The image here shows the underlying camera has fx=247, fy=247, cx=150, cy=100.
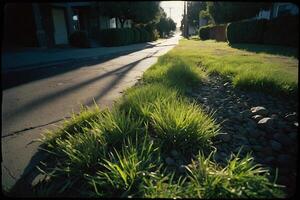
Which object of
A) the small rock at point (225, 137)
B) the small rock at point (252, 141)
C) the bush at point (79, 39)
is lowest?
the small rock at point (252, 141)

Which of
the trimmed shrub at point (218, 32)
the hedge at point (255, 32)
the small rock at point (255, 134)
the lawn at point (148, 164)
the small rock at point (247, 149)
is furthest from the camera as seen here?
the trimmed shrub at point (218, 32)

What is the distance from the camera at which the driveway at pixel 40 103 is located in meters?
2.61

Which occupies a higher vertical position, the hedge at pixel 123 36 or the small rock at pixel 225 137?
the hedge at pixel 123 36

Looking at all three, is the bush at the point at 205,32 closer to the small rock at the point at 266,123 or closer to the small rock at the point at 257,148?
the small rock at the point at 266,123

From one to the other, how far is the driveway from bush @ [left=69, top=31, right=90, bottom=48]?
10.3 m

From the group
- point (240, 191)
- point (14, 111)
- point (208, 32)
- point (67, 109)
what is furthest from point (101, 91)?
point (208, 32)

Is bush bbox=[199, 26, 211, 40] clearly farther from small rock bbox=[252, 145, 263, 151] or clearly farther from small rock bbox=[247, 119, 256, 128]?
small rock bbox=[252, 145, 263, 151]

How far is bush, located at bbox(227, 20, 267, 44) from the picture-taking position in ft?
48.0

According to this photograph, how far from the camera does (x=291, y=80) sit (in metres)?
4.27

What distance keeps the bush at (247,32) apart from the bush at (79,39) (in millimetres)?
10484

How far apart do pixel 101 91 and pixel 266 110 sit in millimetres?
3449

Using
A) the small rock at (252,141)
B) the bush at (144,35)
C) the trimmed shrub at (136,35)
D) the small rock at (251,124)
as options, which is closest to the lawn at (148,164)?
the small rock at (252,141)

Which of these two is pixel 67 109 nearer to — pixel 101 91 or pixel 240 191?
pixel 101 91

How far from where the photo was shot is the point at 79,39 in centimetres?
1788
